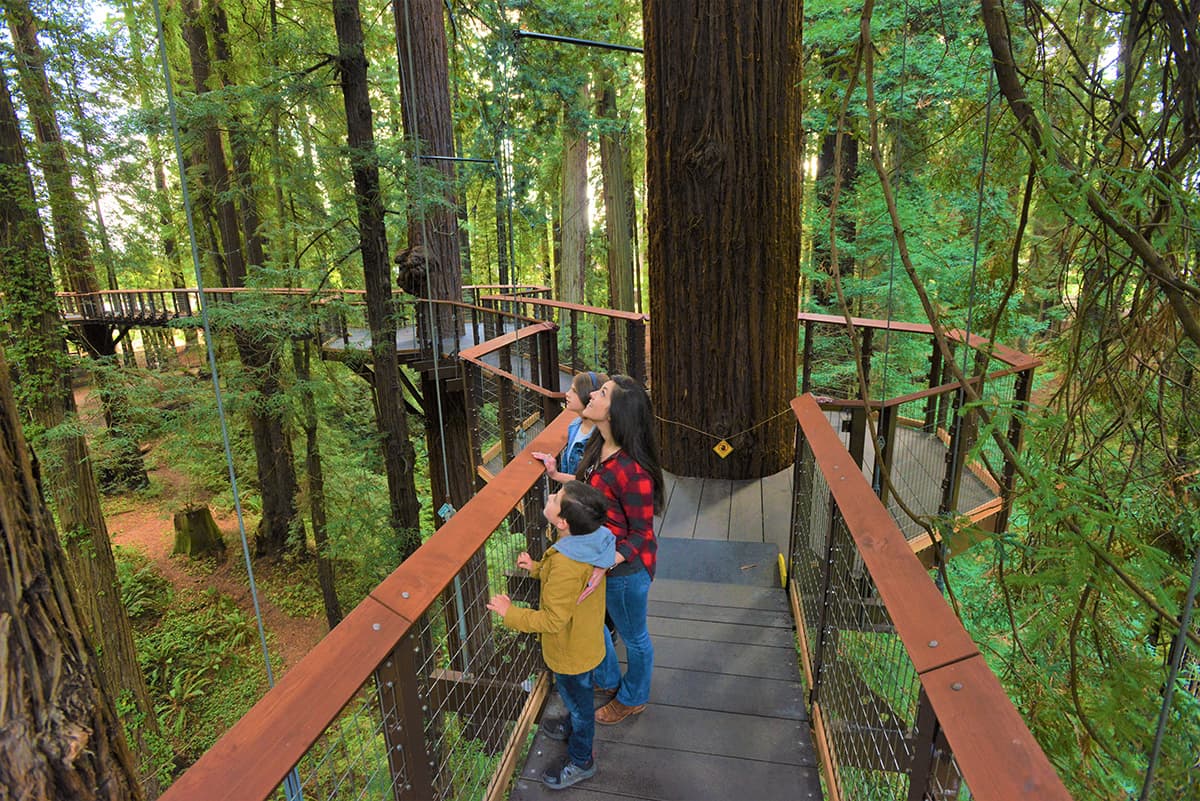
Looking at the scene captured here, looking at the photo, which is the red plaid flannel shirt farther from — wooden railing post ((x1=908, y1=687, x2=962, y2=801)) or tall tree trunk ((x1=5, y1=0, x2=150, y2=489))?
tall tree trunk ((x1=5, y1=0, x2=150, y2=489))

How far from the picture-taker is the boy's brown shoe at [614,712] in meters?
2.47

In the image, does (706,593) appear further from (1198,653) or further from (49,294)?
(49,294)

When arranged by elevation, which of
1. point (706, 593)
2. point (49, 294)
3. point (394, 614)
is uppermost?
point (49, 294)

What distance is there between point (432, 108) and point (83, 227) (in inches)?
184

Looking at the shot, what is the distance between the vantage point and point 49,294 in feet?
23.4

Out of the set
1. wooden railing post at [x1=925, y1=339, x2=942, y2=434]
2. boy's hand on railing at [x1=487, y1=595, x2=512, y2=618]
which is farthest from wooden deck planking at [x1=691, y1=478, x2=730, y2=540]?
boy's hand on railing at [x1=487, y1=595, x2=512, y2=618]

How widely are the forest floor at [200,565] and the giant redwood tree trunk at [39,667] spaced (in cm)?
1016

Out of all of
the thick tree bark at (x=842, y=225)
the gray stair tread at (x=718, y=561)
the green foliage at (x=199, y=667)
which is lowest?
the green foliage at (x=199, y=667)

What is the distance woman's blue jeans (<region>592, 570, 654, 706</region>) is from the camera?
238 centimetres

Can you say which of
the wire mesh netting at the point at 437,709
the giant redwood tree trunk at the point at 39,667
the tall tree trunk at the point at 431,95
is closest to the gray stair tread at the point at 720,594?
the wire mesh netting at the point at 437,709

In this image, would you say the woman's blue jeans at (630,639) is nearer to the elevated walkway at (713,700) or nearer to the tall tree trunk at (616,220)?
the elevated walkway at (713,700)

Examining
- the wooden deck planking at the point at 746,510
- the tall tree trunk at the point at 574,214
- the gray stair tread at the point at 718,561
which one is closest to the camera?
the gray stair tread at the point at 718,561

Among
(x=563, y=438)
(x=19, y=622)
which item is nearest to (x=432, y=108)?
(x=563, y=438)

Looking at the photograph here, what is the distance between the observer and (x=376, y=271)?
287 inches
